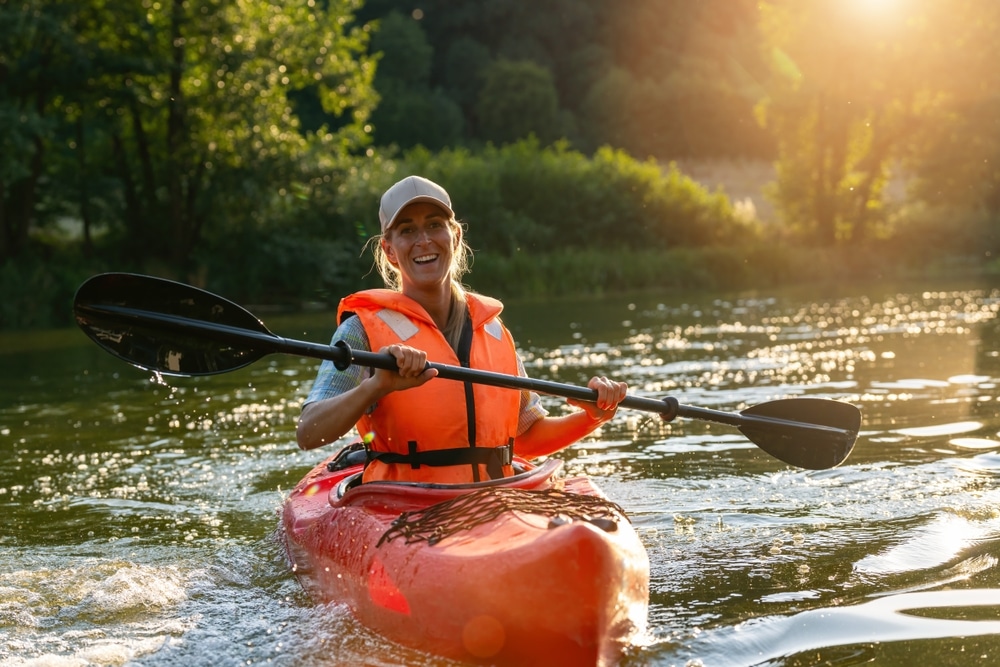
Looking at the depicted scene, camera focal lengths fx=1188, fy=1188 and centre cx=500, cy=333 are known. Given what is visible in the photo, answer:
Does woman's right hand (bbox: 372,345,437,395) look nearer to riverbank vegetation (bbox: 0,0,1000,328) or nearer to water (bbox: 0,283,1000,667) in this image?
water (bbox: 0,283,1000,667)

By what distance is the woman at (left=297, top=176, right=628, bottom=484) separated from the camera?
3.76m

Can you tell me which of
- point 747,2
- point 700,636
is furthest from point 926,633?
point 747,2

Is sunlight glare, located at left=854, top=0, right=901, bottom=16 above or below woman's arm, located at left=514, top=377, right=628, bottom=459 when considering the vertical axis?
above

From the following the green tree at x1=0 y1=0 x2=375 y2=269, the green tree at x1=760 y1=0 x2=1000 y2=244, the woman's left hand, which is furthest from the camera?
the green tree at x1=760 y1=0 x2=1000 y2=244

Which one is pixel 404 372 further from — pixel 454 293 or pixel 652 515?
pixel 652 515

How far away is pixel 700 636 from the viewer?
11.0 ft

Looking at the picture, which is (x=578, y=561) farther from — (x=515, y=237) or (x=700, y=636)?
(x=515, y=237)

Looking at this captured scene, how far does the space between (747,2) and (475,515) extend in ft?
156

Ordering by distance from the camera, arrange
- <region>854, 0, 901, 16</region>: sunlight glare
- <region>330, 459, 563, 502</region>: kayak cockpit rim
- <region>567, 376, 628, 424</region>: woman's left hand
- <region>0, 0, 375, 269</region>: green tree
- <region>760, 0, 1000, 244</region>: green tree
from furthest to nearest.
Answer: <region>760, 0, 1000, 244</region>: green tree
<region>854, 0, 901, 16</region>: sunlight glare
<region>0, 0, 375, 269</region>: green tree
<region>567, 376, 628, 424</region>: woman's left hand
<region>330, 459, 563, 502</region>: kayak cockpit rim

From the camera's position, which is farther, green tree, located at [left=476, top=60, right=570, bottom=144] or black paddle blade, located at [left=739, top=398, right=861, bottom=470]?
green tree, located at [left=476, top=60, right=570, bottom=144]

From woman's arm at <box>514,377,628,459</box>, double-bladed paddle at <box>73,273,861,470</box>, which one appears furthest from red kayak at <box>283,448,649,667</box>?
double-bladed paddle at <box>73,273,861,470</box>

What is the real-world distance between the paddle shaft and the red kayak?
11.6 inches

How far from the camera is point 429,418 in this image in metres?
3.76

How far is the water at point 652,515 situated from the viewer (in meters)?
3.38
